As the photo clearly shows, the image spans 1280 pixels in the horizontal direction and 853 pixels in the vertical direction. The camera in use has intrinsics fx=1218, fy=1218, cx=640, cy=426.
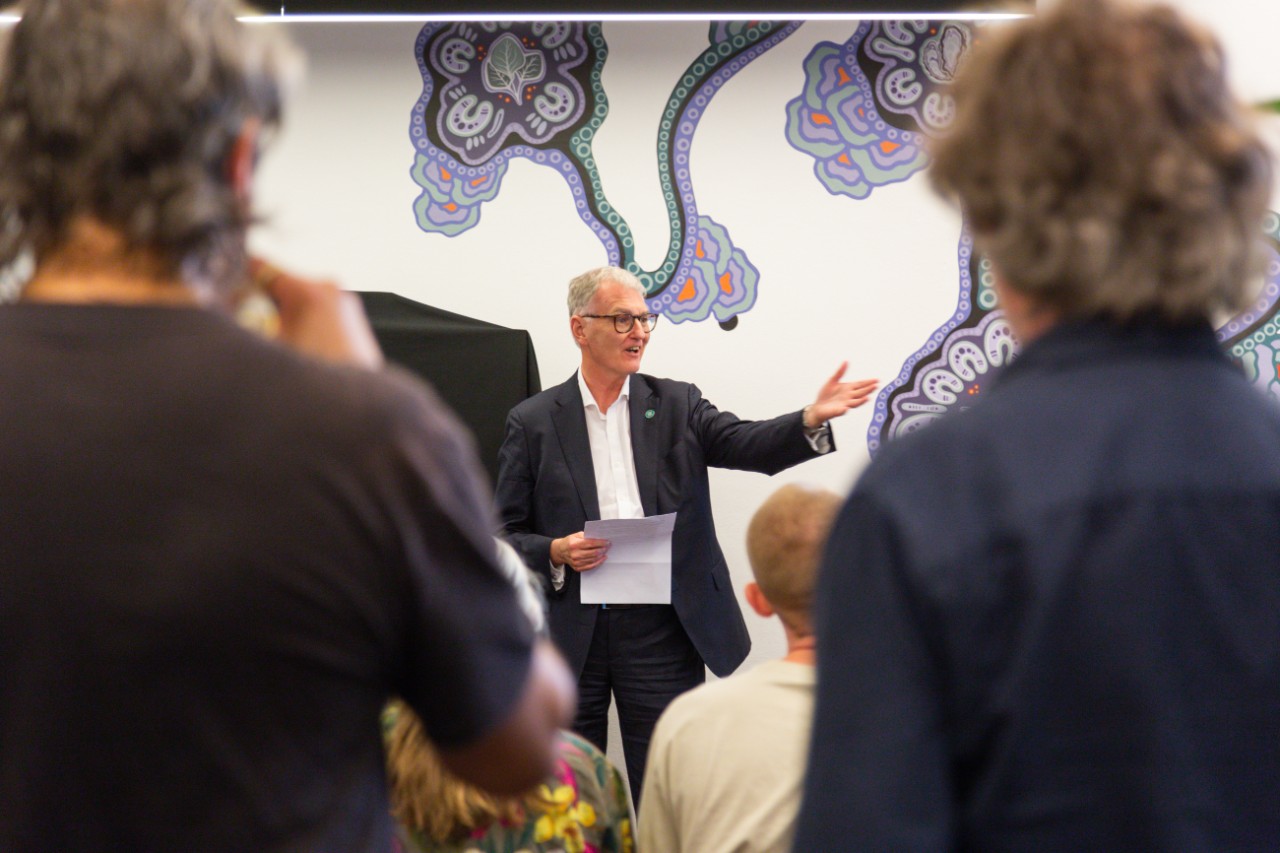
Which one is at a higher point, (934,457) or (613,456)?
(934,457)

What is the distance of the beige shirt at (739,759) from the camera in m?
1.71

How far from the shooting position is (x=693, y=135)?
14.2 feet

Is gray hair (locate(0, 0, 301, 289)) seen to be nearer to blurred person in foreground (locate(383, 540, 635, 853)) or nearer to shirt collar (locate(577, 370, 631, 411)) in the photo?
blurred person in foreground (locate(383, 540, 635, 853))

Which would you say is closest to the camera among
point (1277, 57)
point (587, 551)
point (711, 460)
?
point (587, 551)

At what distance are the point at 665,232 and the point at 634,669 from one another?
5.34 ft

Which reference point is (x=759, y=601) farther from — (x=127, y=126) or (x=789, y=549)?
(x=127, y=126)

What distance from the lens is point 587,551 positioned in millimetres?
3400

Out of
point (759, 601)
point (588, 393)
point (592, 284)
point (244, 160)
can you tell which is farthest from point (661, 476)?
point (244, 160)

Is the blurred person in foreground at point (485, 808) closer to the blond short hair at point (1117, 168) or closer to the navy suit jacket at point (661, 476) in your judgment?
the blond short hair at point (1117, 168)

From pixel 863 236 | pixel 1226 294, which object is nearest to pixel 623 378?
pixel 863 236

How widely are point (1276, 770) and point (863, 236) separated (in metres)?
3.67

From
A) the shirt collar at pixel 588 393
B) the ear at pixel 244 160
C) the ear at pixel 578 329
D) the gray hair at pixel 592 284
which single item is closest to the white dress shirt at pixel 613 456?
the shirt collar at pixel 588 393

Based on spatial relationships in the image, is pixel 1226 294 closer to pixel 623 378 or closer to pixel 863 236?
pixel 623 378

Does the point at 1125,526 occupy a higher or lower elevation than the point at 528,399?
higher
